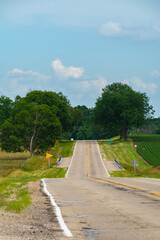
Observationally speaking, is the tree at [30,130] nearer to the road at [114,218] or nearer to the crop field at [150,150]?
the crop field at [150,150]

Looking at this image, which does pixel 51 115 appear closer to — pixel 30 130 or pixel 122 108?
pixel 30 130

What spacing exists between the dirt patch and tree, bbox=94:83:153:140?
303ft

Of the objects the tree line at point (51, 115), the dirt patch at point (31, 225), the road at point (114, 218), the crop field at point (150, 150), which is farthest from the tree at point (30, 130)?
the dirt patch at point (31, 225)

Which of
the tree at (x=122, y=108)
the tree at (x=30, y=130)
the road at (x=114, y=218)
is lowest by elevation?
the road at (x=114, y=218)

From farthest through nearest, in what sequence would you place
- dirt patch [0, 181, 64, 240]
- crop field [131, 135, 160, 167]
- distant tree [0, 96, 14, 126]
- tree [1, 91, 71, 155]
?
distant tree [0, 96, 14, 126], crop field [131, 135, 160, 167], tree [1, 91, 71, 155], dirt patch [0, 181, 64, 240]

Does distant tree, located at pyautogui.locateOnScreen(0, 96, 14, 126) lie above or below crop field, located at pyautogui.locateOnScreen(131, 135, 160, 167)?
above

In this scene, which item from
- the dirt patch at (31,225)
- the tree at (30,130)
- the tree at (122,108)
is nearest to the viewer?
the dirt patch at (31,225)

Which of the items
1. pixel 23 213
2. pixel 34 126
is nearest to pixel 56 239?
pixel 23 213

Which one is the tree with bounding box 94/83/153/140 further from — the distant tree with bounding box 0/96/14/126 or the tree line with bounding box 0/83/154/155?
the distant tree with bounding box 0/96/14/126

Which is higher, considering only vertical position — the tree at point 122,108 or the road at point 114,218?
the tree at point 122,108

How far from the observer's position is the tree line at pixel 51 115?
8256 cm

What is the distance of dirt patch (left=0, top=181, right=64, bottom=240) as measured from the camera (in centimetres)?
760

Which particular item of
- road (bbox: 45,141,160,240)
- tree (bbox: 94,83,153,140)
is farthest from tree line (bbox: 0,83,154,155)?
road (bbox: 45,141,160,240)

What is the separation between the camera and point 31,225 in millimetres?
9008
